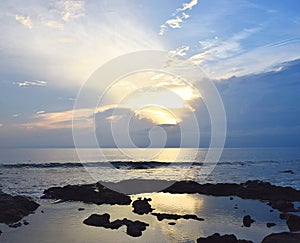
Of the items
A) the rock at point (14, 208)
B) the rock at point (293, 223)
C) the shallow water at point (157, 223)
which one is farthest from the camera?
the rock at point (14, 208)

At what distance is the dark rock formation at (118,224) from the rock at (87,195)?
10.3m

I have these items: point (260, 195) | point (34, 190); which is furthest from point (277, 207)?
point (34, 190)

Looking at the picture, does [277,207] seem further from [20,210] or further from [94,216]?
[20,210]

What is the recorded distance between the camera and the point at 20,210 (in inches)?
1179

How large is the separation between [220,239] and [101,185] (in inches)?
1127

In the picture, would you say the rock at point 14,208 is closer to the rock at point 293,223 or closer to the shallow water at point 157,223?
the shallow water at point 157,223

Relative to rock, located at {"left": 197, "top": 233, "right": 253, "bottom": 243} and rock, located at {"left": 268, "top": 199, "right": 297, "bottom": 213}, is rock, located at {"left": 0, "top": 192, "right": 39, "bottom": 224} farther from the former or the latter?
rock, located at {"left": 268, "top": 199, "right": 297, "bottom": 213}

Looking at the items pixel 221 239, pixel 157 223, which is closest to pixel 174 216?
pixel 157 223

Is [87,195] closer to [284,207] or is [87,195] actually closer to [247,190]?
[247,190]

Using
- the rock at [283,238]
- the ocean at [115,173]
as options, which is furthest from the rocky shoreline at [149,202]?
the ocean at [115,173]

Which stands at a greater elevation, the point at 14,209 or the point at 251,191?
the point at 251,191

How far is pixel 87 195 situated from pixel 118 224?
49.6ft

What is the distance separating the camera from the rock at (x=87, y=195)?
1480 inches

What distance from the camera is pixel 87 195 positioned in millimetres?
39656
